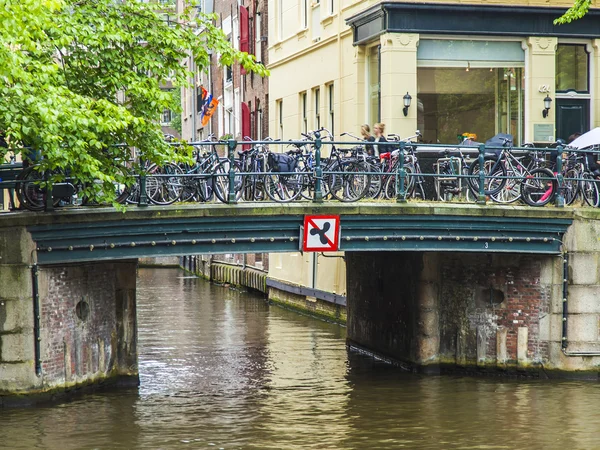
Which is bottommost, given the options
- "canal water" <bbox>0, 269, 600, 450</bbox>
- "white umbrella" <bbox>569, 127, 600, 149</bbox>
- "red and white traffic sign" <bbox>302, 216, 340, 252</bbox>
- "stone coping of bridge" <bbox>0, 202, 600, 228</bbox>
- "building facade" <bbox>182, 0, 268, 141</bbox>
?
"canal water" <bbox>0, 269, 600, 450</bbox>

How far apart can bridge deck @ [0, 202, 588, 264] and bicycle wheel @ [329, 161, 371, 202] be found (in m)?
0.36

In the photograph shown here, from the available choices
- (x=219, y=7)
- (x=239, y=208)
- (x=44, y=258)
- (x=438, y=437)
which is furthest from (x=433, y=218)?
(x=219, y=7)

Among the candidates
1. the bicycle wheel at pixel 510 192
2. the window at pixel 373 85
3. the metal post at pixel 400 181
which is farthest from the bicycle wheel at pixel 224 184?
the window at pixel 373 85

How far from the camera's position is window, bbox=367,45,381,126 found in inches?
1188

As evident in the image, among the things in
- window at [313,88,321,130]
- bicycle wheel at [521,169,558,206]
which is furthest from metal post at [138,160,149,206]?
window at [313,88,321,130]

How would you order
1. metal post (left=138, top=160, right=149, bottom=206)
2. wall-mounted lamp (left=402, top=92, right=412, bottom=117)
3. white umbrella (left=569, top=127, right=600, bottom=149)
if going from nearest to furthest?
1. metal post (left=138, top=160, right=149, bottom=206)
2. white umbrella (left=569, top=127, right=600, bottom=149)
3. wall-mounted lamp (left=402, top=92, right=412, bottom=117)

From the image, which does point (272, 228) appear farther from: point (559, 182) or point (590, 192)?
point (590, 192)

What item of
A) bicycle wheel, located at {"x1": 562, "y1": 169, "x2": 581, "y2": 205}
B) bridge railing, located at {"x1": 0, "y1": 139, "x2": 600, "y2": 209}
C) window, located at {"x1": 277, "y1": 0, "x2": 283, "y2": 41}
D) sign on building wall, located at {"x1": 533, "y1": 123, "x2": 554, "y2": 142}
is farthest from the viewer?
window, located at {"x1": 277, "y1": 0, "x2": 283, "y2": 41}

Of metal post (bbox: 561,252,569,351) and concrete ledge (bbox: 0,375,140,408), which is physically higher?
metal post (bbox: 561,252,569,351)

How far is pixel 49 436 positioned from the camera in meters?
17.9

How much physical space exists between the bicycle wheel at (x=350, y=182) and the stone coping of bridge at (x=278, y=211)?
1.10 feet

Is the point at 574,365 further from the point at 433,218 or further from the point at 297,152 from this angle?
the point at 297,152

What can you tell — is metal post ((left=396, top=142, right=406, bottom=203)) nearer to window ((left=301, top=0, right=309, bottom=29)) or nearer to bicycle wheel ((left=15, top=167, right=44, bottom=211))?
bicycle wheel ((left=15, top=167, right=44, bottom=211))

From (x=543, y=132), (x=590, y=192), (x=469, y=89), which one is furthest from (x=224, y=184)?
(x=543, y=132)
